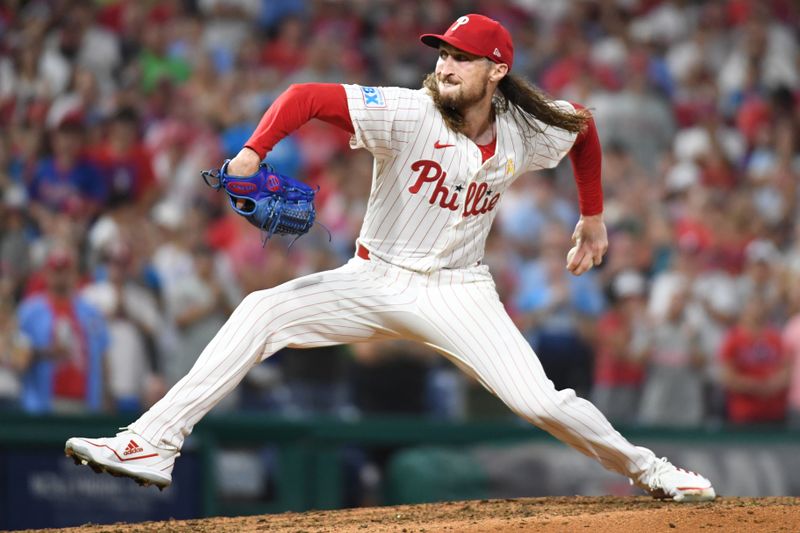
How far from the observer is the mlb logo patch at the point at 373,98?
4.62m

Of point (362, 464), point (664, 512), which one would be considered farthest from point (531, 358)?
point (362, 464)

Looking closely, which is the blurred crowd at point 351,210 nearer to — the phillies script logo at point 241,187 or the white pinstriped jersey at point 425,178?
the white pinstriped jersey at point 425,178

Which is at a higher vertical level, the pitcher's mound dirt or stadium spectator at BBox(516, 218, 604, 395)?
stadium spectator at BBox(516, 218, 604, 395)

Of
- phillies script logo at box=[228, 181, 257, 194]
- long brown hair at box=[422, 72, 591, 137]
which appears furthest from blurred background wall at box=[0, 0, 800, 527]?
phillies script logo at box=[228, 181, 257, 194]

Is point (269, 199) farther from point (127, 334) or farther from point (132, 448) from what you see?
point (127, 334)

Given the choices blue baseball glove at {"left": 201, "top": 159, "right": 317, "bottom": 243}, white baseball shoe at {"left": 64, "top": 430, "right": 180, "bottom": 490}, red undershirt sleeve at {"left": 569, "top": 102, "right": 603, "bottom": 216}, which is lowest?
white baseball shoe at {"left": 64, "top": 430, "right": 180, "bottom": 490}

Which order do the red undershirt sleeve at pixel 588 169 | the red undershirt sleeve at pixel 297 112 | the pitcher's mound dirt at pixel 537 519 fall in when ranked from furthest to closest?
the red undershirt sleeve at pixel 588 169
the pitcher's mound dirt at pixel 537 519
the red undershirt sleeve at pixel 297 112

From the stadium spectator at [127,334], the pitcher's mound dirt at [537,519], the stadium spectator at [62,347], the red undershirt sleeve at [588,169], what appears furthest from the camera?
the stadium spectator at [127,334]

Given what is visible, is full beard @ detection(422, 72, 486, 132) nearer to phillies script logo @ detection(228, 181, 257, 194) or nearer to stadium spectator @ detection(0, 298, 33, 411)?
phillies script logo @ detection(228, 181, 257, 194)

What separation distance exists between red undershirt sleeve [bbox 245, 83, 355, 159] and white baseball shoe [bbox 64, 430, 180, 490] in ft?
3.67

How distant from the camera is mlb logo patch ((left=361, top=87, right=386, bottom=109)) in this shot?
4.62 meters

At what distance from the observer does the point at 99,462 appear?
4.43 metres

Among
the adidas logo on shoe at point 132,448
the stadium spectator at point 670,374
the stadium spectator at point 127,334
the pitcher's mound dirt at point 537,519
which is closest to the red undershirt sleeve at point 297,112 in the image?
the adidas logo on shoe at point 132,448

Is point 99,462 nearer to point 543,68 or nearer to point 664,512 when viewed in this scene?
point 664,512
